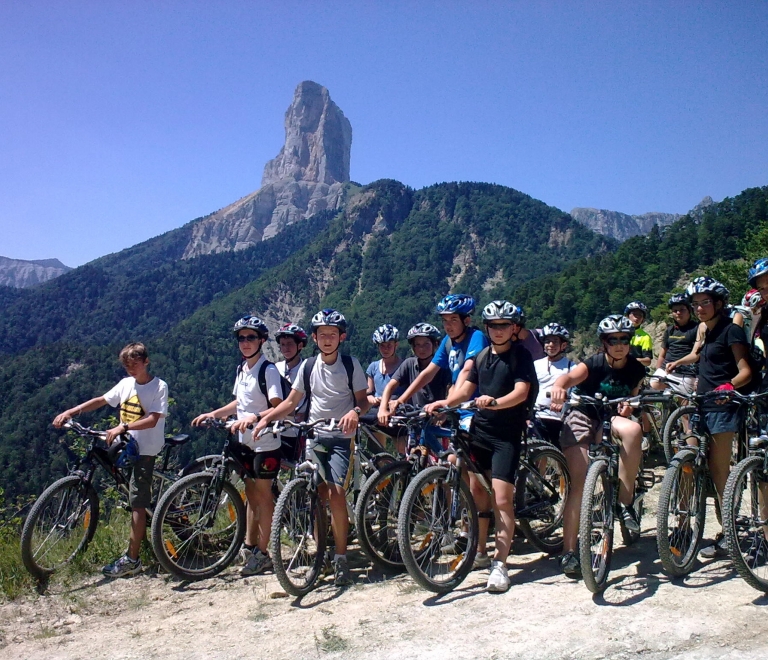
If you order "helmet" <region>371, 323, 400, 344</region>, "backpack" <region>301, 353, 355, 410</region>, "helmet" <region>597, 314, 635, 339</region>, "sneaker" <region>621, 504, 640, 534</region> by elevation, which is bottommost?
"sneaker" <region>621, 504, 640, 534</region>

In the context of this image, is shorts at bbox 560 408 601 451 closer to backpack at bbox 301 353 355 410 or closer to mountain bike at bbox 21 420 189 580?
backpack at bbox 301 353 355 410

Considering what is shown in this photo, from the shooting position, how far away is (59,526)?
4992mm

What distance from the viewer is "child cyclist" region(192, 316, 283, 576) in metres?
5.01

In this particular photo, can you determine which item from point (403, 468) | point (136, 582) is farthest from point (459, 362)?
point (136, 582)

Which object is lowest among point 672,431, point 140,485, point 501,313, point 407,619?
point 407,619

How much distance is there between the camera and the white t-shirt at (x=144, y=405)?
5.20 meters

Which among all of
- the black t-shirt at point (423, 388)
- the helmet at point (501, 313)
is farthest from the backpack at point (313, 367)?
the helmet at point (501, 313)

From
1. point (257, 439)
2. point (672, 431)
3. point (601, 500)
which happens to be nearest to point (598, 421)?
point (601, 500)

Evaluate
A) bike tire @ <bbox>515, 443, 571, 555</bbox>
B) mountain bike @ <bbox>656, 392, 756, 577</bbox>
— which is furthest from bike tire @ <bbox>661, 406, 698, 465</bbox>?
mountain bike @ <bbox>656, 392, 756, 577</bbox>

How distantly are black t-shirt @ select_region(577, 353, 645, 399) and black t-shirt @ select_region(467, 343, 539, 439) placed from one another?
51 cm

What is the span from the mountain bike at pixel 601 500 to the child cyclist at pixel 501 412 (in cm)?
47

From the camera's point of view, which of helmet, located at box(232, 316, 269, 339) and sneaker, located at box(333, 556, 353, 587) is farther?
helmet, located at box(232, 316, 269, 339)

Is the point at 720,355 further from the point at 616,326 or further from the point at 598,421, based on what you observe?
the point at 598,421

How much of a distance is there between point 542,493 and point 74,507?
3.88 metres
